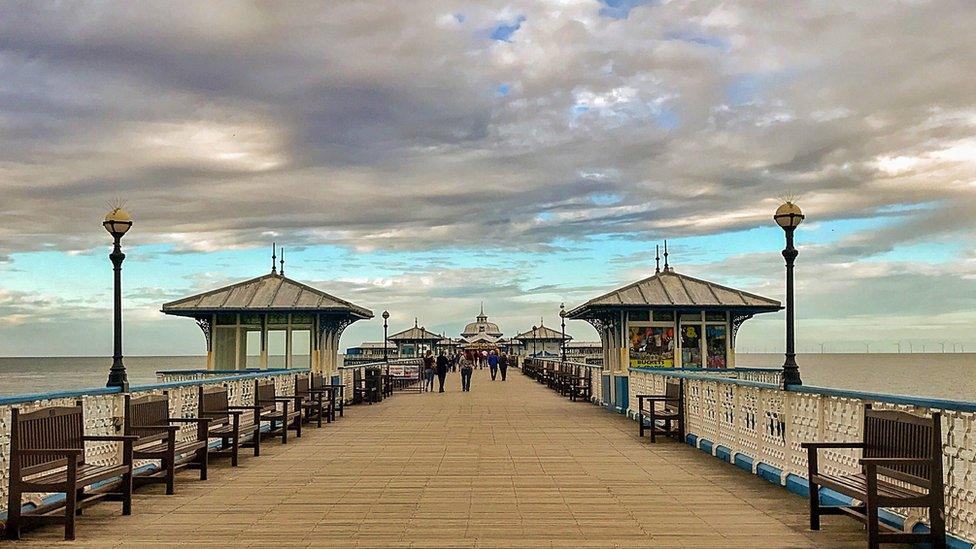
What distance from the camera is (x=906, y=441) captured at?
23.9ft

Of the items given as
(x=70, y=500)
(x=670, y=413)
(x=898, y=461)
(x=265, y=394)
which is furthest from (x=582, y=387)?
(x=898, y=461)

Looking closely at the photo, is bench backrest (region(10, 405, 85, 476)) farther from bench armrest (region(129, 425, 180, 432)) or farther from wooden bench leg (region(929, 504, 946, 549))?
wooden bench leg (region(929, 504, 946, 549))

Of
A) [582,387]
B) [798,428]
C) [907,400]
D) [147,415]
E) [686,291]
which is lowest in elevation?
[582,387]

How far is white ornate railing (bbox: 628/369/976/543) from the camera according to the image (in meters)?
6.86

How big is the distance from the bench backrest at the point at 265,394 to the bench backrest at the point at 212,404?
1.84 m

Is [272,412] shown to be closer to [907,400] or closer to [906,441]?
[907,400]

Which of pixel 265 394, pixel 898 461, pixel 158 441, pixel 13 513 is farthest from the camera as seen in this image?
pixel 265 394

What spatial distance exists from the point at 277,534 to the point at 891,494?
440 cm

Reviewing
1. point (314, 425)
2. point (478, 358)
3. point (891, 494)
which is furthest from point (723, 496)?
point (478, 358)

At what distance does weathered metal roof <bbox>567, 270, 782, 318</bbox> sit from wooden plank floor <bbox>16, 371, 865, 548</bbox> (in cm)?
809

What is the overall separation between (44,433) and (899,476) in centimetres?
619

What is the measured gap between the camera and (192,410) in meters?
13.6

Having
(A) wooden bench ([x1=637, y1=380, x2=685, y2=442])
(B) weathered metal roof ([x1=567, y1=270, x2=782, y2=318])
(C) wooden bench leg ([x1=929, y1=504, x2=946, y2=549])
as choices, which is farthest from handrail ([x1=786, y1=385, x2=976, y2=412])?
(B) weathered metal roof ([x1=567, y1=270, x2=782, y2=318])

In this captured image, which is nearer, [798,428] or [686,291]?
[798,428]
